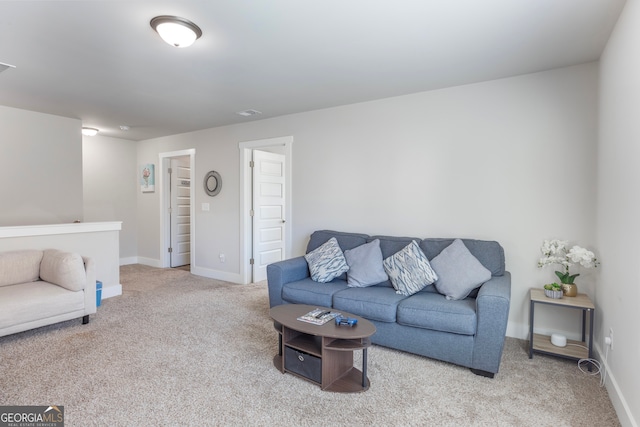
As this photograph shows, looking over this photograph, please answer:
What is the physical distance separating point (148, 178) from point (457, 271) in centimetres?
569

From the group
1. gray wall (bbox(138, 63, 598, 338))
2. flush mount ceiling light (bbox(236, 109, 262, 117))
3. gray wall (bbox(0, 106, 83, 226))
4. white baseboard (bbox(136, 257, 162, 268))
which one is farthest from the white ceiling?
white baseboard (bbox(136, 257, 162, 268))

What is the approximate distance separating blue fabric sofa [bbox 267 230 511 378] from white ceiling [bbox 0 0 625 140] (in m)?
1.62

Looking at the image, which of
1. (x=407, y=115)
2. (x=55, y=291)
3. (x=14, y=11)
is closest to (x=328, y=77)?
(x=407, y=115)

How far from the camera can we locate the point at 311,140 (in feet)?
14.3

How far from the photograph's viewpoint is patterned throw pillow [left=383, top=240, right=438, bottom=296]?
9.78 feet

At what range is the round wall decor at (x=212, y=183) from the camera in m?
5.38

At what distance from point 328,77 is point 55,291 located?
129 inches

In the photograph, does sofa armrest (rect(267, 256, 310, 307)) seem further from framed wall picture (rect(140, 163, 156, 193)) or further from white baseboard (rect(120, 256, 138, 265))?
white baseboard (rect(120, 256, 138, 265))

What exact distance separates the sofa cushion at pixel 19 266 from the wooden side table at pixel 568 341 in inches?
186

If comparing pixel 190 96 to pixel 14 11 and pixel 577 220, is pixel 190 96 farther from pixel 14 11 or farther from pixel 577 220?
pixel 577 220

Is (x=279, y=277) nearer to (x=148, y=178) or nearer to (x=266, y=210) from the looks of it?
(x=266, y=210)

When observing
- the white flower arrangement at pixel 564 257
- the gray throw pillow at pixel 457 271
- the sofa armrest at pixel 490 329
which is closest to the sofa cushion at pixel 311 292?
the gray throw pillow at pixel 457 271

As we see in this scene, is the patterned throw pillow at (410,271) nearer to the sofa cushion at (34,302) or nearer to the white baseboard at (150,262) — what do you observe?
the sofa cushion at (34,302)

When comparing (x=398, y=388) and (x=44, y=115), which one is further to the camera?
(x=44, y=115)
